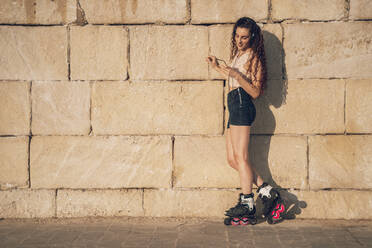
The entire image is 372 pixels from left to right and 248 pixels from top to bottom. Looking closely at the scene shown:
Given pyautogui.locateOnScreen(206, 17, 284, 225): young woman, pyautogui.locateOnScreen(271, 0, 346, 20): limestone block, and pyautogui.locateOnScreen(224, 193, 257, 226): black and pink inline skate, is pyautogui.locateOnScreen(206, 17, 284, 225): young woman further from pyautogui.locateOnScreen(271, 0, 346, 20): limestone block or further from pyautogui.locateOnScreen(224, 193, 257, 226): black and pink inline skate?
pyautogui.locateOnScreen(271, 0, 346, 20): limestone block

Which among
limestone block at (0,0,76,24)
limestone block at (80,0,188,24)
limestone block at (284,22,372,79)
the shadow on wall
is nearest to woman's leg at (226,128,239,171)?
the shadow on wall

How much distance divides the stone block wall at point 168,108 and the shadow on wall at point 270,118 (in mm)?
12

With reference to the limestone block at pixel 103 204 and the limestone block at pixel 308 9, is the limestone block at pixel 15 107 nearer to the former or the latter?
the limestone block at pixel 103 204

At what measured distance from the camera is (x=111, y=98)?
4504 millimetres

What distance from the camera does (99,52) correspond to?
4.49 metres

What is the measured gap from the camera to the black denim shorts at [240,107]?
4016 millimetres

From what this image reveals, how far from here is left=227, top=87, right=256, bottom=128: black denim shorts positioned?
13.2 feet

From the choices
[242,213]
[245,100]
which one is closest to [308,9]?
[245,100]

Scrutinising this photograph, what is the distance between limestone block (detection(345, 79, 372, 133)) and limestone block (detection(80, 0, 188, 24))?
2.17 metres

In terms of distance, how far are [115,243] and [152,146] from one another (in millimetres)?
1271

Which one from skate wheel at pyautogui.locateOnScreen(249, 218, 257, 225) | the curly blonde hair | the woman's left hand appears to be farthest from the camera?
skate wheel at pyautogui.locateOnScreen(249, 218, 257, 225)

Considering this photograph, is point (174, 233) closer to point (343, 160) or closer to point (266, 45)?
point (343, 160)

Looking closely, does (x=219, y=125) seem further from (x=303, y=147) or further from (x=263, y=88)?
(x=303, y=147)

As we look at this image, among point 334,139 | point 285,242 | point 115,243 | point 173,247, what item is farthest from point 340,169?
point 115,243
